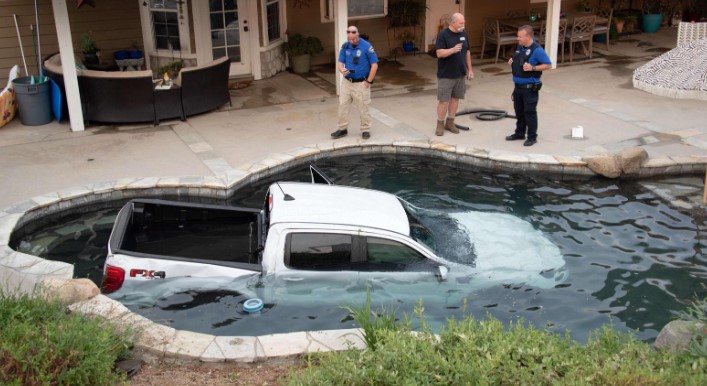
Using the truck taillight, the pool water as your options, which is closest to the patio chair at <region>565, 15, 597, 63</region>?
the pool water

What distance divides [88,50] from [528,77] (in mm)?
9173

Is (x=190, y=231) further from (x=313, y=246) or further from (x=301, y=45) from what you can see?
(x=301, y=45)

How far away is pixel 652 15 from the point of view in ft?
67.2

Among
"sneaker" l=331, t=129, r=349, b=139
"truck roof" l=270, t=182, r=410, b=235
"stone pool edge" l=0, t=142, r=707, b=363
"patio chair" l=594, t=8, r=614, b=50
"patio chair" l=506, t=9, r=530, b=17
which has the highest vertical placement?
"patio chair" l=506, t=9, r=530, b=17

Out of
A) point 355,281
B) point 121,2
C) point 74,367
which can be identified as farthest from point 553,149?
point 121,2

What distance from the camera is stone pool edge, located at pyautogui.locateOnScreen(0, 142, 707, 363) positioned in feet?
20.8

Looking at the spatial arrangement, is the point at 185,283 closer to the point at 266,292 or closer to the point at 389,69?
the point at 266,292

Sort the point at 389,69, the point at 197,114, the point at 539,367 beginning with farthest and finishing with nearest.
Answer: the point at 389,69 → the point at 197,114 → the point at 539,367

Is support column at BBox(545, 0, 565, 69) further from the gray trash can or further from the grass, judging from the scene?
the grass

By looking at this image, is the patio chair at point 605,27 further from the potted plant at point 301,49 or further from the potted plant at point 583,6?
the potted plant at point 301,49

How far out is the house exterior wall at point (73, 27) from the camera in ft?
50.1

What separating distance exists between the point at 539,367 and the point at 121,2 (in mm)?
13626

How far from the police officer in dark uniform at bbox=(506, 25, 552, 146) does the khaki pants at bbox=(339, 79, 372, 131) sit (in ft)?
7.84

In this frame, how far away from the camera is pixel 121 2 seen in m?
16.2
